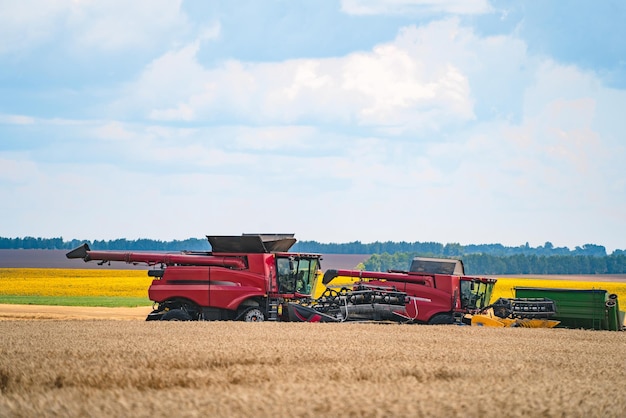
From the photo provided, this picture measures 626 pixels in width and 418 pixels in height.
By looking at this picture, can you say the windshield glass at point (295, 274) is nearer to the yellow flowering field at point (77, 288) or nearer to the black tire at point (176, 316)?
the black tire at point (176, 316)

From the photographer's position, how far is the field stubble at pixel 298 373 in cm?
1039

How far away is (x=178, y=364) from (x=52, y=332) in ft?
27.3

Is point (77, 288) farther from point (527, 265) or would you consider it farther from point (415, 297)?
point (527, 265)

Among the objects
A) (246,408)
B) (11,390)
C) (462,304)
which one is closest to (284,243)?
(462,304)

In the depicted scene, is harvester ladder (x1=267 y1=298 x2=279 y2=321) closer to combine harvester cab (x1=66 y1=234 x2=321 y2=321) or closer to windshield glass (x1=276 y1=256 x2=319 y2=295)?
combine harvester cab (x1=66 y1=234 x2=321 y2=321)

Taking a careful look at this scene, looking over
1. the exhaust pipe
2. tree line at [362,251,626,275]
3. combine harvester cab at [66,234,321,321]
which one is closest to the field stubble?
combine harvester cab at [66,234,321,321]

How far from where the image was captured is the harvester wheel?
1163 inches

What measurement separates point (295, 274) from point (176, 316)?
14.4 ft

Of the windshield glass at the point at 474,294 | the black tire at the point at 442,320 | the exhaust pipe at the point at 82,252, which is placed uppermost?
the exhaust pipe at the point at 82,252

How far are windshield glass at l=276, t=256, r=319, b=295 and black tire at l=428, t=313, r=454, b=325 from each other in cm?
476

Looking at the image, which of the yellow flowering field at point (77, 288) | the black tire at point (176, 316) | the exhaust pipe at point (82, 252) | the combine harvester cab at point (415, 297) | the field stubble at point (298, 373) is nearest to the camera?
the field stubble at point (298, 373)

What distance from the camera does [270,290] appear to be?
29.9m

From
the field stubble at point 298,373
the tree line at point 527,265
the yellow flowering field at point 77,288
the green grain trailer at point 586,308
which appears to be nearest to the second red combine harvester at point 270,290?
the green grain trailer at point 586,308

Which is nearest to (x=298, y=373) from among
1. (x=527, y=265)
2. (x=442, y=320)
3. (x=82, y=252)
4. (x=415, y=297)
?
(x=442, y=320)
